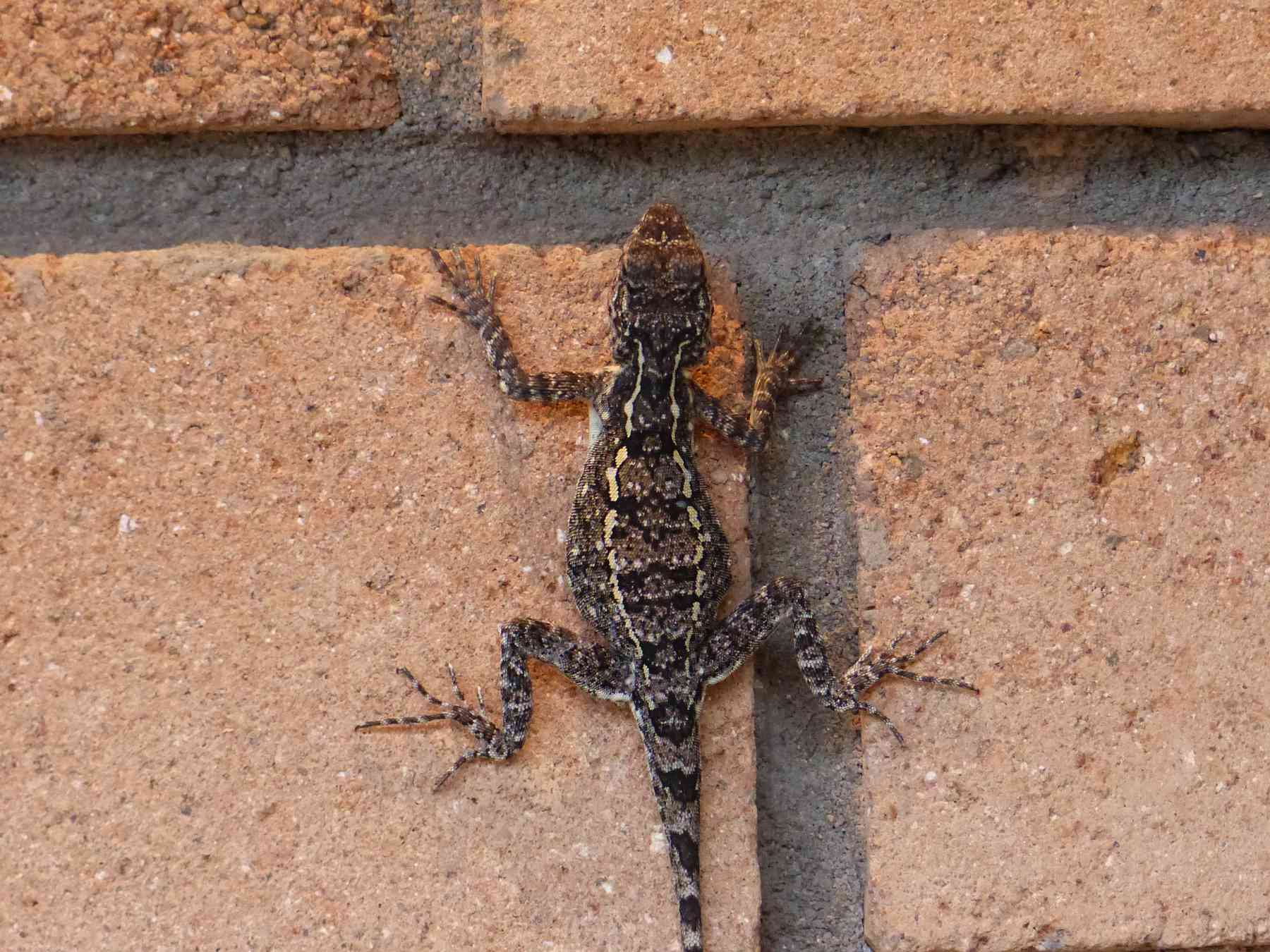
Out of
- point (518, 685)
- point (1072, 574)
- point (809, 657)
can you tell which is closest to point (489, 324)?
point (518, 685)

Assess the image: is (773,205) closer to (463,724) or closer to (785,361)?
(785,361)

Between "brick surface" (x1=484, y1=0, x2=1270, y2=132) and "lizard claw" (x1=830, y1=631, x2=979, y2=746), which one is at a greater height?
"brick surface" (x1=484, y1=0, x2=1270, y2=132)

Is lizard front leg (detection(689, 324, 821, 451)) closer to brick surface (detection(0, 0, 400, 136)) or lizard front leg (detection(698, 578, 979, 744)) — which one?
lizard front leg (detection(698, 578, 979, 744))

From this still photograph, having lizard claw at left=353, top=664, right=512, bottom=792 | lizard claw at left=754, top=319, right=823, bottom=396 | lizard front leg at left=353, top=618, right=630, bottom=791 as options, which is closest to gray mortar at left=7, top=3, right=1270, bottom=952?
lizard claw at left=754, top=319, right=823, bottom=396

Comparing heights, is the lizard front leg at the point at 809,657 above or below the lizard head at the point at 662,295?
below

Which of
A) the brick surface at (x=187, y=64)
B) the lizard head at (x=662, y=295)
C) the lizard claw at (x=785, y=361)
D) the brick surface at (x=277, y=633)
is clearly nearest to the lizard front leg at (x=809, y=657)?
the brick surface at (x=277, y=633)

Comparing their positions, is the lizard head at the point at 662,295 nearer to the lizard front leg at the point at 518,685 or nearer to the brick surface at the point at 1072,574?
the brick surface at the point at 1072,574
